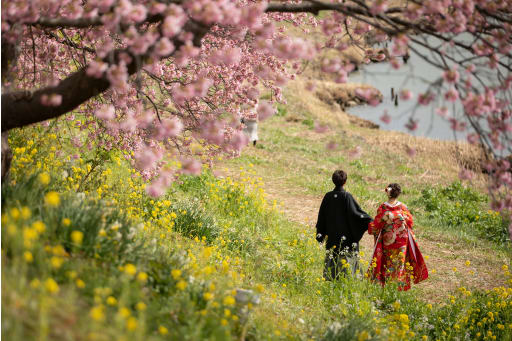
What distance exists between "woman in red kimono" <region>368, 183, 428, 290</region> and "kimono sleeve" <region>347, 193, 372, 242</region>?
0.36ft

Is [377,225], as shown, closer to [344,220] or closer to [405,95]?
[344,220]

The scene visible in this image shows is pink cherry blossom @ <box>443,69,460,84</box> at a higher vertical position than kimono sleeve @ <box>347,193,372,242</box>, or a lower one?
higher

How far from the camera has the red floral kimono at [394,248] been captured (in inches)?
270

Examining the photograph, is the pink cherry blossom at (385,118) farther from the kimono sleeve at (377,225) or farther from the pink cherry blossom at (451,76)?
the kimono sleeve at (377,225)

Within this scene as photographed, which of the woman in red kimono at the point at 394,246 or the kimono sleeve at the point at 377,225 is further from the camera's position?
the kimono sleeve at the point at 377,225

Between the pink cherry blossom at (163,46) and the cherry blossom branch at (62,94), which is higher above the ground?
the pink cherry blossom at (163,46)

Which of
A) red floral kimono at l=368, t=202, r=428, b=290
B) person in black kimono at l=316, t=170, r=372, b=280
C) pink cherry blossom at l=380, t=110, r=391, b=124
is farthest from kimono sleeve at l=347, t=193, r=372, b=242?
pink cherry blossom at l=380, t=110, r=391, b=124

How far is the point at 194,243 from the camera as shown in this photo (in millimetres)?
6543

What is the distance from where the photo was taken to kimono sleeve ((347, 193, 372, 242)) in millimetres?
6955

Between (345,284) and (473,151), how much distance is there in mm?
14585

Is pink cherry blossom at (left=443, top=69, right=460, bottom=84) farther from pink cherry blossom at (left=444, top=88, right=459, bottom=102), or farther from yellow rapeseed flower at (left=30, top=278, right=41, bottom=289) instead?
yellow rapeseed flower at (left=30, top=278, right=41, bottom=289)

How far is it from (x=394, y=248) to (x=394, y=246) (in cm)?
3

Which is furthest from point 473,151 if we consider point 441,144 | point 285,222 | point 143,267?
point 143,267

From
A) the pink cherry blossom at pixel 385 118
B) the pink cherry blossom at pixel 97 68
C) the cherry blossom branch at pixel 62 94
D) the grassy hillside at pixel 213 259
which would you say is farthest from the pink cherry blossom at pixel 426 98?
the pink cherry blossom at pixel 97 68
